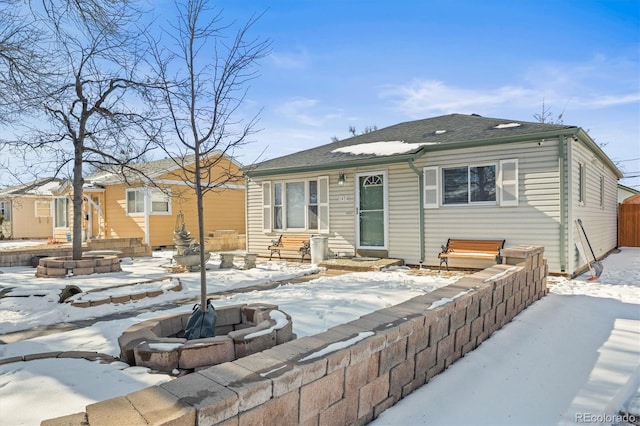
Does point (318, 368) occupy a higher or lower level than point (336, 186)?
lower

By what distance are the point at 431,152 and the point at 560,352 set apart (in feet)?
18.6

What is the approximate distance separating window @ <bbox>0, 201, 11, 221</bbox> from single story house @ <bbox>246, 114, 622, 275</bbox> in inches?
782

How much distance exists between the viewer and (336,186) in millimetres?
9930

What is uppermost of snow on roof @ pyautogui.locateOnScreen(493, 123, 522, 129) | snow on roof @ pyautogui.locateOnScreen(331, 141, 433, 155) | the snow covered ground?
snow on roof @ pyautogui.locateOnScreen(493, 123, 522, 129)

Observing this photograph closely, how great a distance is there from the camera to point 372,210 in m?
9.42

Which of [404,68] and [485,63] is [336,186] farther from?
[485,63]

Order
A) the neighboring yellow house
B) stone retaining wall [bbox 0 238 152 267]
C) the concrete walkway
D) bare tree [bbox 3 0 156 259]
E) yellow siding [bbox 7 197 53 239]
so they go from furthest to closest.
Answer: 1. yellow siding [bbox 7 197 53 239]
2. the neighboring yellow house
3. stone retaining wall [bbox 0 238 152 267]
4. bare tree [bbox 3 0 156 259]
5. the concrete walkway

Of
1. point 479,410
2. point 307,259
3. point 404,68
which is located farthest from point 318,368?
point 404,68

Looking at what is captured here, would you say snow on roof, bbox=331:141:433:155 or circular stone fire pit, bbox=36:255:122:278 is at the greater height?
snow on roof, bbox=331:141:433:155

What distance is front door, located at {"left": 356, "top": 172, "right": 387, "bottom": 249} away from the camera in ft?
30.5

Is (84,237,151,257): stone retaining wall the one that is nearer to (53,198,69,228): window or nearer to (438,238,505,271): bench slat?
(53,198,69,228): window

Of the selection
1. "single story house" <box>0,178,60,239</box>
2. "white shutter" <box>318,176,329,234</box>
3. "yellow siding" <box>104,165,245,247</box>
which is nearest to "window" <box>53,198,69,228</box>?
"yellow siding" <box>104,165,245,247</box>

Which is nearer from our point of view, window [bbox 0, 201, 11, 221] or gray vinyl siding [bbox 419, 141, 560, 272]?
gray vinyl siding [bbox 419, 141, 560, 272]

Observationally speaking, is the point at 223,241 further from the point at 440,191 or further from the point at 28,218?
the point at 28,218
